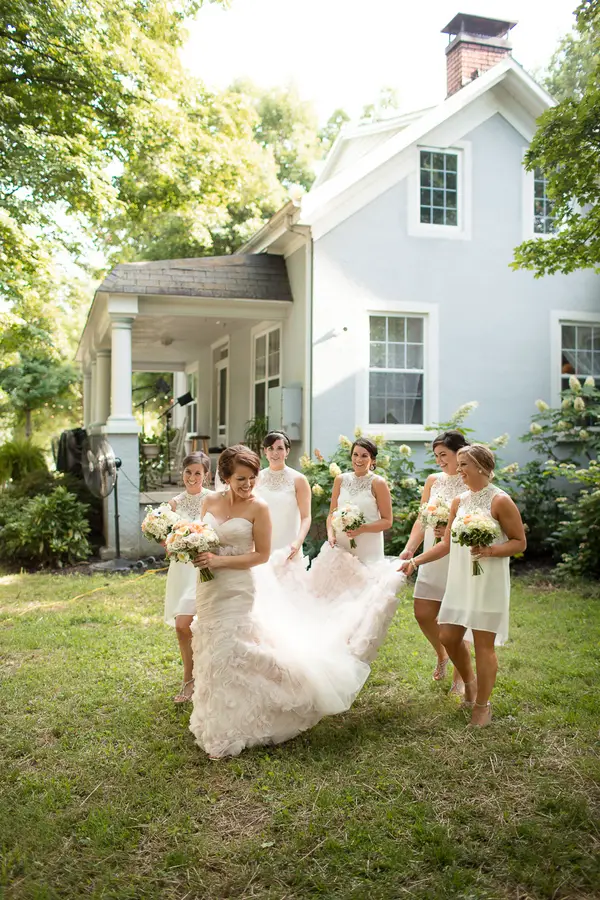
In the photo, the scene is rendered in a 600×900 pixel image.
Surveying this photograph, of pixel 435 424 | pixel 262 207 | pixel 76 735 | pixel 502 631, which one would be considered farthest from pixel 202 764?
pixel 262 207

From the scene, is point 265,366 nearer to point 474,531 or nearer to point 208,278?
point 208,278

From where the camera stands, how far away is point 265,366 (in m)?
14.2

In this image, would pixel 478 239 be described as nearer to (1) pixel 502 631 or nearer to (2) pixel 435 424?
(2) pixel 435 424

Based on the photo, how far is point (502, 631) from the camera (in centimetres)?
488

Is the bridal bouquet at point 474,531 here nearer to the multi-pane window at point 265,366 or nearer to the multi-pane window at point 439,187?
the multi-pane window at point 265,366

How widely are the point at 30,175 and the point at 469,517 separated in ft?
28.0

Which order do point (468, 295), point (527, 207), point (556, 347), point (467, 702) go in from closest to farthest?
1. point (467, 702)
2. point (468, 295)
3. point (527, 207)
4. point (556, 347)

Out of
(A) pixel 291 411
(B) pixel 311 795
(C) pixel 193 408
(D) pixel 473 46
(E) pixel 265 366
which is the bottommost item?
(B) pixel 311 795

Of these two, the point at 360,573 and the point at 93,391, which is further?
the point at 93,391

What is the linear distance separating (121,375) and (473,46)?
8.93 metres

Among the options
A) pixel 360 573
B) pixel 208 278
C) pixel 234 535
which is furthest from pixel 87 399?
pixel 234 535

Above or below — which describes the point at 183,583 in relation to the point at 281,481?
below

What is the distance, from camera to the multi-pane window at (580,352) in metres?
13.1

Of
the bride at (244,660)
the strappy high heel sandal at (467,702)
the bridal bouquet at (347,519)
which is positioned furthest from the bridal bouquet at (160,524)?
the strappy high heel sandal at (467,702)
